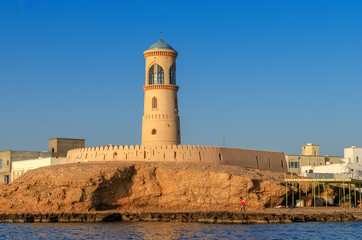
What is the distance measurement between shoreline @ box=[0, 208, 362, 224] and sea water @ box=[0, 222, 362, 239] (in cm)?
157

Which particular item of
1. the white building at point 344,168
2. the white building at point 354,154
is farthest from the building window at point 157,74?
the white building at point 354,154

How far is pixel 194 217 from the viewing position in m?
50.8

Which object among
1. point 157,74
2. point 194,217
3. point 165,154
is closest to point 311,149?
point 157,74

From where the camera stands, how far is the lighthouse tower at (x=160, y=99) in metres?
62.0

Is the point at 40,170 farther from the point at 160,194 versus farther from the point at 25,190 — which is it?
the point at 160,194

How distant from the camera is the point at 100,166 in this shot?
55688 millimetres

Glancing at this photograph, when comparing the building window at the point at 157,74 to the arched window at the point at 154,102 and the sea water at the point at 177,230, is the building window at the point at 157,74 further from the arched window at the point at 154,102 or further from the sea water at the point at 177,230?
the sea water at the point at 177,230

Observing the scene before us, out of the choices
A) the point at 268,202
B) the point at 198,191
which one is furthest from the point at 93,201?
the point at 268,202

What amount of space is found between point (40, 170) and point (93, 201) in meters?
6.17

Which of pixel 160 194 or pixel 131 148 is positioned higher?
pixel 131 148

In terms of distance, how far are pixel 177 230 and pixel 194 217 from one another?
18.9 ft

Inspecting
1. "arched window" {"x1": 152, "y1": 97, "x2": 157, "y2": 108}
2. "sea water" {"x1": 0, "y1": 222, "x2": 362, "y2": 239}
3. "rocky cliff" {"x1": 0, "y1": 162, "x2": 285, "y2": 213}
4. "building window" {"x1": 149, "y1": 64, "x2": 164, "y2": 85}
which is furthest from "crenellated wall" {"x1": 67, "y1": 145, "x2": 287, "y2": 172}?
"sea water" {"x1": 0, "y1": 222, "x2": 362, "y2": 239}

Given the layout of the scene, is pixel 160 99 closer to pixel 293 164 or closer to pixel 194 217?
pixel 194 217

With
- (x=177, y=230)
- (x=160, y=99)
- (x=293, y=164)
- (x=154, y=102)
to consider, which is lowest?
(x=177, y=230)
